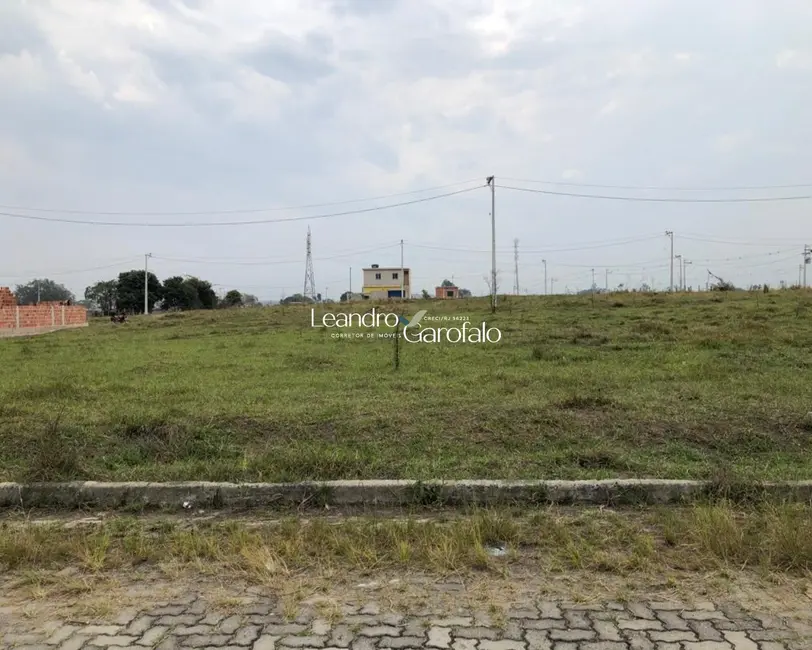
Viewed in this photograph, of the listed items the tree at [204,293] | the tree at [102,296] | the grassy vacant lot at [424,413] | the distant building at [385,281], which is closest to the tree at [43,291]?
the tree at [102,296]

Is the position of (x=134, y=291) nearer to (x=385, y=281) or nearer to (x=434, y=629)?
(x=385, y=281)

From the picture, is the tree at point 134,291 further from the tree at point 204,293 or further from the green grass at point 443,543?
the green grass at point 443,543

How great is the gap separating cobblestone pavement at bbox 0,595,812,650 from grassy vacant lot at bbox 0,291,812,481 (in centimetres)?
→ 162

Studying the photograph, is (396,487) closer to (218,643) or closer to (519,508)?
(519,508)

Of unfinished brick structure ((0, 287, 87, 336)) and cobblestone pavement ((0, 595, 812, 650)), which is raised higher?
unfinished brick structure ((0, 287, 87, 336))

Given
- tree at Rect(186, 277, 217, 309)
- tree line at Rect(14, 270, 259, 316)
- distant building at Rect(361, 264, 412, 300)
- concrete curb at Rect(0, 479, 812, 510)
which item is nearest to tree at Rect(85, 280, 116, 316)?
tree line at Rect(14, 270, 259, 316)

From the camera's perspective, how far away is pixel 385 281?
65.0 m

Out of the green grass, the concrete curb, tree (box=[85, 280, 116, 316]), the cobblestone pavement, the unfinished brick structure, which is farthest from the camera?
tree (box=[85, 280, 116, 316])

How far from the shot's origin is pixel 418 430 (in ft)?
17.7

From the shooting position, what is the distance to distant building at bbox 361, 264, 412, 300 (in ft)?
207

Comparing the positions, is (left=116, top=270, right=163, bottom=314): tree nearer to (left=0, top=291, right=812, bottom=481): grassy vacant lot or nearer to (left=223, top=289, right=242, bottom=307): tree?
(left=223, top=289, right=242, bottom=307): tree

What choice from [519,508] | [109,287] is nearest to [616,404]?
[519,508]

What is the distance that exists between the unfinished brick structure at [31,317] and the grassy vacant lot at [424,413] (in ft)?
55.6

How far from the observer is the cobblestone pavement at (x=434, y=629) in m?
2.33
